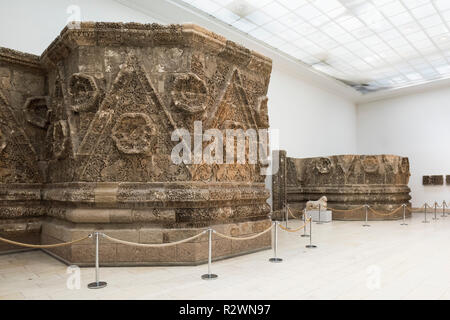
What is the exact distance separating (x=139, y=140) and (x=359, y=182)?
31.1 feet

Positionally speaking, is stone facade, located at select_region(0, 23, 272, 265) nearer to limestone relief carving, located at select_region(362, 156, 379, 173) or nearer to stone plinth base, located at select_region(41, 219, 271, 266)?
stone plinth base, located at select_region(41, 219, 271, 266)

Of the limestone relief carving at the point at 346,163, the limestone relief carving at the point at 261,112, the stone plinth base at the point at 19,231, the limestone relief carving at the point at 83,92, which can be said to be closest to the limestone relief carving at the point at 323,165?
the limestone relief carving at the point at 346,163

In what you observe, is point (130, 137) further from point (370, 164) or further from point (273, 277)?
point (370, 164)

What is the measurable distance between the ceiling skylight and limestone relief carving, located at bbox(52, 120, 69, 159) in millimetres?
5537

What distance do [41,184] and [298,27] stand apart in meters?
8.83

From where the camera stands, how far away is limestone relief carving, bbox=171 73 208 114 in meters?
5.17

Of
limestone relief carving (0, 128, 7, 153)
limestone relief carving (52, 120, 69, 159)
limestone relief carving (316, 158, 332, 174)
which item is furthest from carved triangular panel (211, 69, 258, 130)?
limestone relief carving (316, 158, 332, 174)

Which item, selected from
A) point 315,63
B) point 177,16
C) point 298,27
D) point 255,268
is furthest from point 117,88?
point 315,63

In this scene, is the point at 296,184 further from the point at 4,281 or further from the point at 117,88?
the point at 4,281

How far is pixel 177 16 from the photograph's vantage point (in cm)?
971

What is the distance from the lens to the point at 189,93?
525cm

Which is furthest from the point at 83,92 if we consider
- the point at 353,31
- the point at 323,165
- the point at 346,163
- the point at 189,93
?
the point at 346,163

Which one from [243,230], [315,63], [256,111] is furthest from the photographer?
[315,63]

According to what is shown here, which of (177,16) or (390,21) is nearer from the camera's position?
(177,16)
